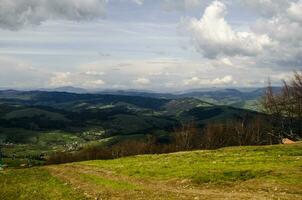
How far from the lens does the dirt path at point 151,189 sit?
3525 cm

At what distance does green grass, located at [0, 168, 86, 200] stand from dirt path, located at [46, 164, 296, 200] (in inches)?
58.3

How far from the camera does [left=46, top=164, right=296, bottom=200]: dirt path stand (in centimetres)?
3525

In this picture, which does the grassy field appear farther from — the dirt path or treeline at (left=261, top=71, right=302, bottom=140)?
treeline at (left=261, top=71, right=302, bottom=140)

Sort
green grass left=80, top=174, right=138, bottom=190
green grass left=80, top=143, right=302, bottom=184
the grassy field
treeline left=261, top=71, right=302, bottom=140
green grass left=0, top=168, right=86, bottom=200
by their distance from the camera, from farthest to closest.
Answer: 1. treeline left=261, top=71, right=302, bottom=140
2. green grass left=80, top=174, right=138, bottom=190
3. green grass left=0, top=168, right=86, bottom=200
4. green grass left=80, top=143, right=302, bottom=184
5. the grassy field

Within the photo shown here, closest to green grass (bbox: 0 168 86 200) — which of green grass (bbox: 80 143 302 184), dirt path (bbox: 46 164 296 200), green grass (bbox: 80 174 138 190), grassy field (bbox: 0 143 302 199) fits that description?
grassy field (bbox: 0 143 302 199)

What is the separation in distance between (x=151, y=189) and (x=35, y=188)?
15.9m

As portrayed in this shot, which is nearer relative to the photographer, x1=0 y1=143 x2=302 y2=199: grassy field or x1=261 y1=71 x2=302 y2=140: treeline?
x1=0 y1=143 x2=302 y2=199: grassy field

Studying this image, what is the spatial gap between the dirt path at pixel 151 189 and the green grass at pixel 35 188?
148 centimetres

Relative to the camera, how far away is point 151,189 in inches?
1656

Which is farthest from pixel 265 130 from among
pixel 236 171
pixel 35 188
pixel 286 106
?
pixel 35 188

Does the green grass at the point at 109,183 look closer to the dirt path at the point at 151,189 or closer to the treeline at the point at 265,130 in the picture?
the dirt path at the point at 151,189

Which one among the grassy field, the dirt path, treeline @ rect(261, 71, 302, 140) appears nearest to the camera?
the dirt path

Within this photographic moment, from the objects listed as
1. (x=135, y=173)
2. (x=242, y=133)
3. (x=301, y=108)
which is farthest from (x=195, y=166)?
(x=242, y=133)

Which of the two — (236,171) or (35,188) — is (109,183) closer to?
(35,188)
